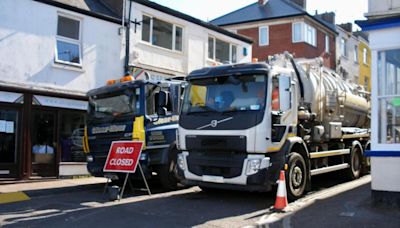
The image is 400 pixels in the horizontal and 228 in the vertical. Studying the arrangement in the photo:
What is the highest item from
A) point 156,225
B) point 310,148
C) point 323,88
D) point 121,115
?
point 323,88

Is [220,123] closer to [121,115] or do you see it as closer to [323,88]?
[121,115]

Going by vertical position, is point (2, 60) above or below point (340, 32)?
below

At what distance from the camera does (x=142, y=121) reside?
1060cm

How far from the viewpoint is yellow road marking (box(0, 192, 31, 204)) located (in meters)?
9.92

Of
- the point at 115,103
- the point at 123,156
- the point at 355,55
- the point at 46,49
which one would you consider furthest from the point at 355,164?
the point at 355,55

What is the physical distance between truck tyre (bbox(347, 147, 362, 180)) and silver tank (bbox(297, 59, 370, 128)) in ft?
2.69

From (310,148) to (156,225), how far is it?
483 cm

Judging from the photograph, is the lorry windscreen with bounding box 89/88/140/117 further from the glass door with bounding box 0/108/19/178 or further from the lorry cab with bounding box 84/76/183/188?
the glass door with bounding box 0/108/19/178

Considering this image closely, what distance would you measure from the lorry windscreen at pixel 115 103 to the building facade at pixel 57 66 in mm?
2286

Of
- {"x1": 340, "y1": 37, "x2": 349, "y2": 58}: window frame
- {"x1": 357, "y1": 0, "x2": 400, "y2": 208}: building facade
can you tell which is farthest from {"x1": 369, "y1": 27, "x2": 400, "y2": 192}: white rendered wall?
{"x1": 340, "y1": 37, "x2": 349, "y2": 58}: window frame

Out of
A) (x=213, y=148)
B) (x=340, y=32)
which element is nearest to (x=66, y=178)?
(x=213, y=148)

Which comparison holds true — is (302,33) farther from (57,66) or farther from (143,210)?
(143,210)

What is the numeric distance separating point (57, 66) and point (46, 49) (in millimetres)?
595

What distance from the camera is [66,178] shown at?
13672mm
